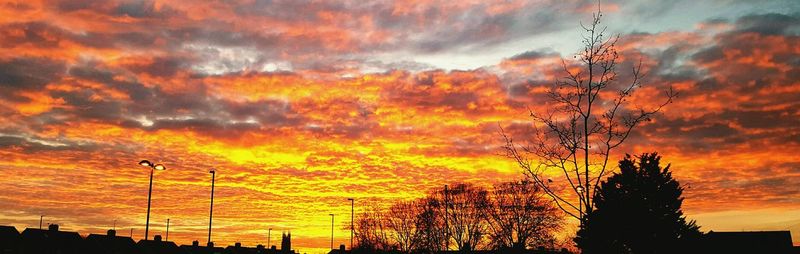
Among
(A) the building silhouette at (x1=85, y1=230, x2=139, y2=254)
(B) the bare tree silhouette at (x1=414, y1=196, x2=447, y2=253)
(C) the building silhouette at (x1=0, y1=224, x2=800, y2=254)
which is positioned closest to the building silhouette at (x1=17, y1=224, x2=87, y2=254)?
(C) the building silhouette at (x1=0, y1=224, x2=800, y2=254)

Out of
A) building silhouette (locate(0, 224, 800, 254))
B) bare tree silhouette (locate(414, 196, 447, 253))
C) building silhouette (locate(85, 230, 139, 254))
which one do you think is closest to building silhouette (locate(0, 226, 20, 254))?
building silhouette (locate(0, 224, 800, 254))

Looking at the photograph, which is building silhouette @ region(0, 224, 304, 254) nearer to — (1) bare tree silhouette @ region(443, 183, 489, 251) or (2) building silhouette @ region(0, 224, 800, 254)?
(2) building silhouette @ region(0, 224, 800, 254)

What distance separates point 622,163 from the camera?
59.8 m

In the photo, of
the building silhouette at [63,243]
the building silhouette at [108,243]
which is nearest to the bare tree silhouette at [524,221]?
the building silhouette at [108,243]

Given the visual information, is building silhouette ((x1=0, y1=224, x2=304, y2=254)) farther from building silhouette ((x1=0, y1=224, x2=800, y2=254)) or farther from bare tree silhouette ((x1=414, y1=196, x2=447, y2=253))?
bare tree silhouette ((x1=414, y1=196, x2=447, y2=253))

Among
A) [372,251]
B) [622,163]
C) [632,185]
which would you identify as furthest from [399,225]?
[632,185]

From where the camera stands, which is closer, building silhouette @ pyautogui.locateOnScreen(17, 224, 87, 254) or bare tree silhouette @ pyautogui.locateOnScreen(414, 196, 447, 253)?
bare tree silhouette @ pyautogui.locateOnScreen(414, 196, 447, 253)

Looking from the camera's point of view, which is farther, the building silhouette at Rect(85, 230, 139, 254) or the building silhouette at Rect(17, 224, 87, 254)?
the building silhouette at Rect(85, 230, 139, 254)

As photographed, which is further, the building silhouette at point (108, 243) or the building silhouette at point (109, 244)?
the building silhouette at point (109, 244)

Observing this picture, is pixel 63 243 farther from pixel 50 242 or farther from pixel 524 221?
pixel 524 221

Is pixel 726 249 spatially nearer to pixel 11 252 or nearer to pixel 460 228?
pixel 460 228

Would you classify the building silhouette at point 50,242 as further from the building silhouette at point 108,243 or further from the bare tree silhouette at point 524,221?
the bare tree silhouette at point 524,221

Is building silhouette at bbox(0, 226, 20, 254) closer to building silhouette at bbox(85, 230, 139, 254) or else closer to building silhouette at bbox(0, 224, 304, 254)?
building silhouette at bbox(0, 224, 304, 254)

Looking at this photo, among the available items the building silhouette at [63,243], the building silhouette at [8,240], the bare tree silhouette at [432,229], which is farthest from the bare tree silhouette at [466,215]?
the building silhouette at [8,240]
